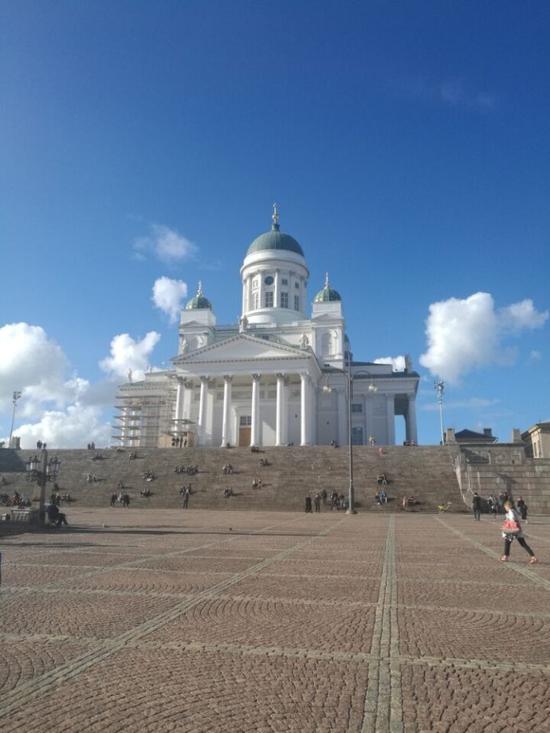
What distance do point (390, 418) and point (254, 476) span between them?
26542 millimetres

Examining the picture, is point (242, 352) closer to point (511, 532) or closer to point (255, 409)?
point (255, 409)

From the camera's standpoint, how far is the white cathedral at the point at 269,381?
57969 mm

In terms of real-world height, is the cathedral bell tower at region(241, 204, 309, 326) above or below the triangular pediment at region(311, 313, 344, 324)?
above

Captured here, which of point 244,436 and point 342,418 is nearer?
point 244,436

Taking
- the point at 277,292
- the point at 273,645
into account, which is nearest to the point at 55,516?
the point at 273,645

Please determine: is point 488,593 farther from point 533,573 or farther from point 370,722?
point 370,722

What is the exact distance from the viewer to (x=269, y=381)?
61344mm

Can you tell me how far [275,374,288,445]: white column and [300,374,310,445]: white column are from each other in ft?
5.87

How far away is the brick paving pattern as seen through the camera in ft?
14.3

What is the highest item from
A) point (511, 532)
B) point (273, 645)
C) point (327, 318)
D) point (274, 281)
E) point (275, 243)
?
point (275, 243)

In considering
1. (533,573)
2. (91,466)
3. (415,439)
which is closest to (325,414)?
(415,439)

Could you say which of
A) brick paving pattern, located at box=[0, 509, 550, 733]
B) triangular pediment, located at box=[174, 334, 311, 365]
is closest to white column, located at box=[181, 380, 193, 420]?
triangular pediment, located at box=[174, 334, 311, 365]

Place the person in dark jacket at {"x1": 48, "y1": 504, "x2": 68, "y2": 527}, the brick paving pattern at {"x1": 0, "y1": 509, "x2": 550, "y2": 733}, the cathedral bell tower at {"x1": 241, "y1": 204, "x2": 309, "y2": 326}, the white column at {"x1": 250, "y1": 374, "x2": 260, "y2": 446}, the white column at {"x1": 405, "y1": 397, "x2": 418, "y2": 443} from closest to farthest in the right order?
the brick paving pattern at {"x1": 0, "y1": 509, "x2": 550, "y2": 733} → the person in dark jacket at {"x1": 48, "y1": 504, "x2": 68, "y2": 527} → the white column at {"x1": 250, "y1": 374, "x2": 260, "y2": 446} → the white column at {"x1": 405, "y1": 397, "x2": 418, "y2": 443} → the cathedral bell tower at {"x1": 241, "y1": 204, "x2": 309, "y2": 326}

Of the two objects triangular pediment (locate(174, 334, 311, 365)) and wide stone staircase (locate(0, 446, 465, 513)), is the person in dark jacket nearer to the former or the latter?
wide stone staircase (locate(0, 446, 465, 513))
